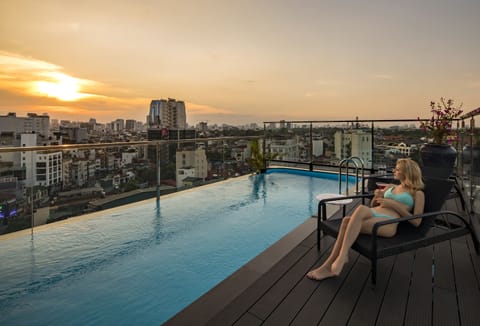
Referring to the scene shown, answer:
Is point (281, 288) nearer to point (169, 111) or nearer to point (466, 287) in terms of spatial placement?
point (466, 287)

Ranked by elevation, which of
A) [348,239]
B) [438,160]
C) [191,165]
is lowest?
[348,239]

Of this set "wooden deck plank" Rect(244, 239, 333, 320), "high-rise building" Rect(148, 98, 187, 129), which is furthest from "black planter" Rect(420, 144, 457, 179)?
"high-rise building" Rect(148, 98, 187, 129)

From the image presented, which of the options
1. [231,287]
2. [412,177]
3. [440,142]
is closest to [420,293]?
[412,177]

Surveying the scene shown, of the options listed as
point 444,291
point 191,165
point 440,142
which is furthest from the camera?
point 191,165

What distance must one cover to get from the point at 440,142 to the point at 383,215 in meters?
3.45

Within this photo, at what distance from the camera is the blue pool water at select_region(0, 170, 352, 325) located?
7.64 feet

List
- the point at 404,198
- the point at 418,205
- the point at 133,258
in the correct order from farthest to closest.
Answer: the point at 133,258 < the point at 404,198 < the point at 418,205

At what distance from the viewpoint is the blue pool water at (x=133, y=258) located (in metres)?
2.33

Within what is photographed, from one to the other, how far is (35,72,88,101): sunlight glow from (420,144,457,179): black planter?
29.4 ft

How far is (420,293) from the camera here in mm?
1901

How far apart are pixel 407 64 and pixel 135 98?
9.26 m

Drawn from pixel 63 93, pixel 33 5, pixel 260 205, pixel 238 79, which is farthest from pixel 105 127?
pixel 238 79

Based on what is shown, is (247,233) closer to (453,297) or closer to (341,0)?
(453,297)

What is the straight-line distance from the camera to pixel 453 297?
6.07ft
